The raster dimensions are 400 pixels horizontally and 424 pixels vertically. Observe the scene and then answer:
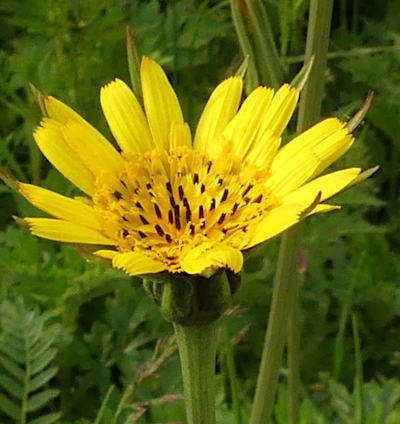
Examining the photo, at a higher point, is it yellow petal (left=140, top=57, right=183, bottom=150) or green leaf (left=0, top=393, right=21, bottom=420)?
yellow petal (left=140, top=57, right=183, bottom=150)

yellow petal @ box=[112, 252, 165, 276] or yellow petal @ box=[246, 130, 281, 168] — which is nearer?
yellow petal @ box=[112, 252, 165, 276]

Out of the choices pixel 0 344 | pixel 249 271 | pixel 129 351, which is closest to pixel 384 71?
pixel 249 271

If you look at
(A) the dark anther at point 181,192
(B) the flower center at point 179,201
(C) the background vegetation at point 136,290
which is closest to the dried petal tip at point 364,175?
(B) the flower center at point 179,201

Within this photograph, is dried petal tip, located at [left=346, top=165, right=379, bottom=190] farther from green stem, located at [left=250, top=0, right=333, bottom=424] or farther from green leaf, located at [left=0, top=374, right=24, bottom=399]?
green leaf, located at [left=0, top=374, right=24, bottom=399]

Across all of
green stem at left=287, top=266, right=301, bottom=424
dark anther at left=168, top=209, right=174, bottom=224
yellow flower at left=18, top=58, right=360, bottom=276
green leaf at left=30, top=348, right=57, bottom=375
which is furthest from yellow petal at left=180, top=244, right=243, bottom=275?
green leaf at left=30, top=348, right=57, bottom=375

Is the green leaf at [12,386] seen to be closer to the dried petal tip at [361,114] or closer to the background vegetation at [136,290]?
the background vegetation at [136,290]

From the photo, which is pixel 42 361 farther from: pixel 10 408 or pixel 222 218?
pixel 222 218

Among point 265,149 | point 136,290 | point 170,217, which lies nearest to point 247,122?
point 265,149
